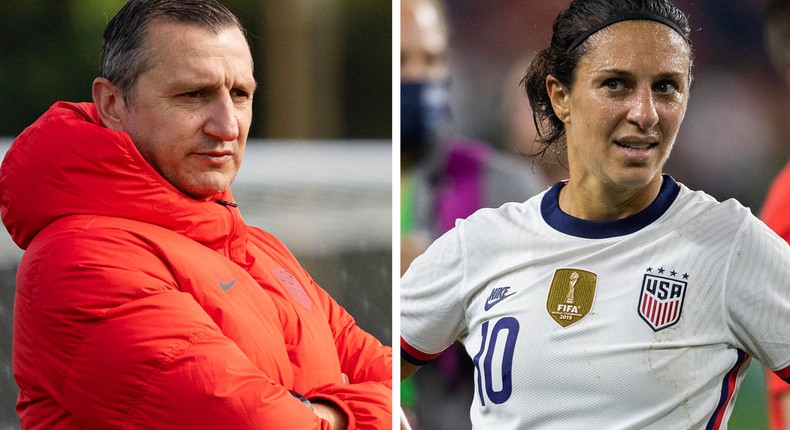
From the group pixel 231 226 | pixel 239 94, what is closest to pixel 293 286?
pixel 231 226

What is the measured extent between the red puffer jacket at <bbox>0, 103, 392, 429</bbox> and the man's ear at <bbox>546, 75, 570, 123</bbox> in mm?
499

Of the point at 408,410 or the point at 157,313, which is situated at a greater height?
the point at 157,313

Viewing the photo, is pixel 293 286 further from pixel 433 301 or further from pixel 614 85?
pixel 614 85

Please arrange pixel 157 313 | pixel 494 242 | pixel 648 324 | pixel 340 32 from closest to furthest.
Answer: pixel 157 313 < pixel 648 324 < pixel 494 242 < pixel 340 32

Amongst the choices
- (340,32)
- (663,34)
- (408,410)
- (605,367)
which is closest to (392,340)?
(408,410)

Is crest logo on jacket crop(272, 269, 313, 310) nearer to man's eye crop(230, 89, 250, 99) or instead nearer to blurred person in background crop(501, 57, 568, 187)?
man's eye crop(230, 89, 250, 99)

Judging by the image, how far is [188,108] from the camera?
1.27 meters

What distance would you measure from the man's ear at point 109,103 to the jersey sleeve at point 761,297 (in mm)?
805

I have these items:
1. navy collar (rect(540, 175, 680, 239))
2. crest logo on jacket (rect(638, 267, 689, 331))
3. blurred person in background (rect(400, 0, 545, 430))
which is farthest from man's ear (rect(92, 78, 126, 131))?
crest logo on jacket (rect(638, 267, 689, 331))

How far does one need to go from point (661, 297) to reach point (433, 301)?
0.36m

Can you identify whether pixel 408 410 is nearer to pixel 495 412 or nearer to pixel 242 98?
pixel 495 412

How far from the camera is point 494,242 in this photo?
1.45m

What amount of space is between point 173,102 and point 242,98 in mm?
102

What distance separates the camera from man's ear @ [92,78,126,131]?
4.16 ft
